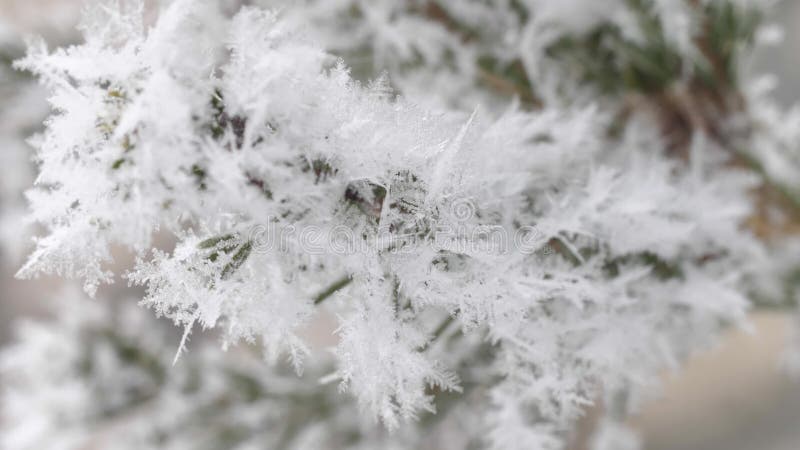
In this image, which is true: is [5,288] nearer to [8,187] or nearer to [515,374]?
[8,187]

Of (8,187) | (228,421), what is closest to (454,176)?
(228,421)

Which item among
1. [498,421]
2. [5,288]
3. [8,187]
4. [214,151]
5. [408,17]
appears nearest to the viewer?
[214,151]

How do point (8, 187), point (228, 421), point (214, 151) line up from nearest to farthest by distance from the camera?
1. point (214, 151)
2. point (228, 421)
3. point (8, 187)

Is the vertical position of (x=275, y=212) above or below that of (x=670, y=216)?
below

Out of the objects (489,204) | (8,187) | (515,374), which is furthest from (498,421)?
(8,187)

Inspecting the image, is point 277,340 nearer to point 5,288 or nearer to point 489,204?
point 489,204

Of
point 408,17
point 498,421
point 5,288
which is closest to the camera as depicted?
point 498,421

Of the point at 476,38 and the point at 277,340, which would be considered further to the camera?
the point at 476,38

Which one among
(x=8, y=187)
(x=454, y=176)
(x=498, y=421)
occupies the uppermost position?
(x=8, y=187)

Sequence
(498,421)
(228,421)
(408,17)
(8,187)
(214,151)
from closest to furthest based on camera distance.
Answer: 1. (214,151)
2. (498,421)
3. (408,17)
4. (228,421)
5. (8,187)

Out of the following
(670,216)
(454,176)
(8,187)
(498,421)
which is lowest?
(498,421)
